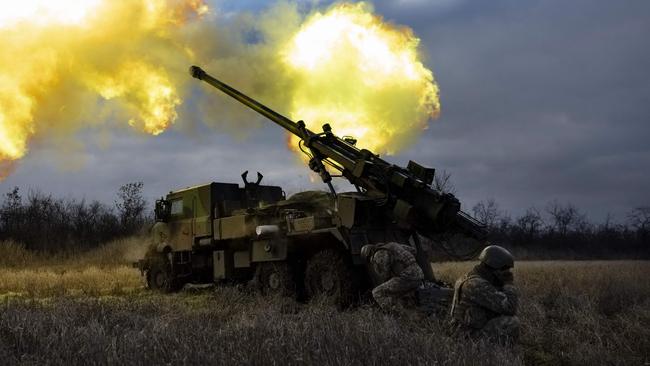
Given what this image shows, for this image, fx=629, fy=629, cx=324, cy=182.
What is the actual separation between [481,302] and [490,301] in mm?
89

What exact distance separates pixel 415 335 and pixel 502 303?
967 mm

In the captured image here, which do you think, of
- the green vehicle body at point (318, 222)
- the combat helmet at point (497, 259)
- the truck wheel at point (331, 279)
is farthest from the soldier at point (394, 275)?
the green vehicle body at point (318, 222)

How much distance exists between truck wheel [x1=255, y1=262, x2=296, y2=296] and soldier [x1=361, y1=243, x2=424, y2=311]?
4.10 metres

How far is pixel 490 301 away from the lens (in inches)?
247

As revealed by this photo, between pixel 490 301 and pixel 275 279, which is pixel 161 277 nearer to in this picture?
pixel 275 279

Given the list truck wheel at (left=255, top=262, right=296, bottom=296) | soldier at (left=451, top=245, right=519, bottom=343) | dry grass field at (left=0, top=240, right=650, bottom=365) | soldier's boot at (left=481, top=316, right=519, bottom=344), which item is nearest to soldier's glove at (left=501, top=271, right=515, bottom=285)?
soldier at (left=451, top=245, right=519, bottom=343)

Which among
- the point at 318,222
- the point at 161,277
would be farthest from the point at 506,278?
the point at 161,277

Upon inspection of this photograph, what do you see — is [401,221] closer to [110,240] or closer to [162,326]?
[162,326]

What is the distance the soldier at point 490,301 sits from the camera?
20.5ft

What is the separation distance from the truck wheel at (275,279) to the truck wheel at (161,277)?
3.84 m

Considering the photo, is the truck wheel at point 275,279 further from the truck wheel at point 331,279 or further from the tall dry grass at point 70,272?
the tall dry grass at point 70,272

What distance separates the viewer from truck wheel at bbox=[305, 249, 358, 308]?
Result: 35.2 ft

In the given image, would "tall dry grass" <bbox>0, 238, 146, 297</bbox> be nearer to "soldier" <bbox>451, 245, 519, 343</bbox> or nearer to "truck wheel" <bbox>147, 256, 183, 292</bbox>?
"truck wheel" <bbox>147, 256, 183, 292</bbox>

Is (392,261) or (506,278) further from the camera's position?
(392,261)
